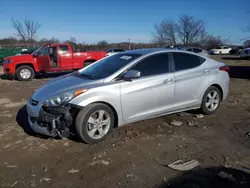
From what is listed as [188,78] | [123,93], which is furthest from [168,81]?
[123,93]

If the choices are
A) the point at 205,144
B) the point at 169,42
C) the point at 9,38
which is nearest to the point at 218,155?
the point at 205,144

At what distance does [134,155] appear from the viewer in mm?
3949

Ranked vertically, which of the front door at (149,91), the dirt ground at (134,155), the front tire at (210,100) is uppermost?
the front door at (149,91)

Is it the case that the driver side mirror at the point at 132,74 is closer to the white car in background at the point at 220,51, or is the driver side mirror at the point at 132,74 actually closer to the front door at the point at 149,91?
the front door at the point at 149,91

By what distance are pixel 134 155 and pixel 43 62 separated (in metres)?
10.7

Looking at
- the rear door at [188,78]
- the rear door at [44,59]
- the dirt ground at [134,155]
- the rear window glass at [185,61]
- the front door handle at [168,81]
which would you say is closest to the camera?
the dirt ground at [134,155]

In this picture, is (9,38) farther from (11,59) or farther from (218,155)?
(218,155)

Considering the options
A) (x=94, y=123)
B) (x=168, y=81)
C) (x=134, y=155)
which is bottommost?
(x=134, y=155)

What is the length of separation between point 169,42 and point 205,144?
46.8 metres

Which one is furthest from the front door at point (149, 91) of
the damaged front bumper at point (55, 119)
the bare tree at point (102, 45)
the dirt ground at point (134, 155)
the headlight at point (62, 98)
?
the bare tree at point (102, 45)

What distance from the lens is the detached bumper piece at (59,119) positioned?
4125 mm

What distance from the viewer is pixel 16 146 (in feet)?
14.3

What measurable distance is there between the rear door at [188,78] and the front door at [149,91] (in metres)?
0.20

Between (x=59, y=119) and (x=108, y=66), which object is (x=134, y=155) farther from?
(x=108, y=66)
